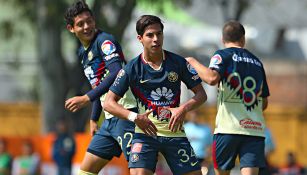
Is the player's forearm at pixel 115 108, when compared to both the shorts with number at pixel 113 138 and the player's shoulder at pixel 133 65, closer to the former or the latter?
the player's shoulder at pixel 133 65

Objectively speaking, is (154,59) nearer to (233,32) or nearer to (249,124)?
(233,32)

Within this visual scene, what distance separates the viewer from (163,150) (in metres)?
10.6

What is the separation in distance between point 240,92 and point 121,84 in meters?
1.35

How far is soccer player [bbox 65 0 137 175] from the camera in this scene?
11.3m

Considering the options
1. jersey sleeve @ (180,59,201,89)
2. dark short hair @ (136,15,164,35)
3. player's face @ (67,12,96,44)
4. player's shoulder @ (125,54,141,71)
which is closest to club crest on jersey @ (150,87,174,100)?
jersey sleeve @ (180,59,201,89)

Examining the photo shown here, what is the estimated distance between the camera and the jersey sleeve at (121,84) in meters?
10.5

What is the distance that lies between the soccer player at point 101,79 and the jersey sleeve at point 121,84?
569 millimetres

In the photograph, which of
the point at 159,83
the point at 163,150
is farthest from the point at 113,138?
the point at 159,83

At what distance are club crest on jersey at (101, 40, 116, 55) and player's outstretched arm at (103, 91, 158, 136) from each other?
913 mm

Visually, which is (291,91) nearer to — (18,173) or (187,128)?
(18,173)

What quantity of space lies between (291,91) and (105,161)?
113ft

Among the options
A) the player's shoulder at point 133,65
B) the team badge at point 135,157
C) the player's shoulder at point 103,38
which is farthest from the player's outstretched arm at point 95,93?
the team badge at point 135,157

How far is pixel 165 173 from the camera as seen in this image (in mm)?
24031

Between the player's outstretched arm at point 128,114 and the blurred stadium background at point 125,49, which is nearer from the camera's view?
the player's outstretched arm at point 128,114
